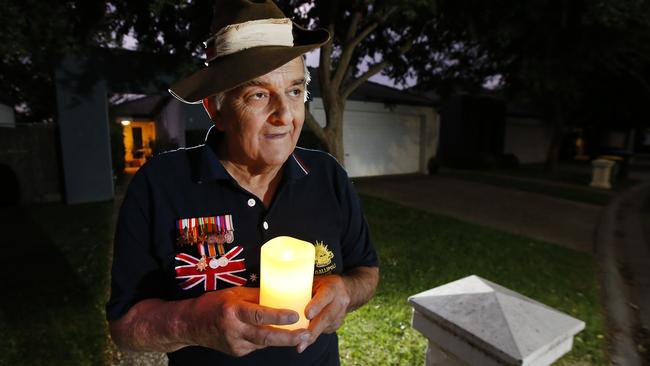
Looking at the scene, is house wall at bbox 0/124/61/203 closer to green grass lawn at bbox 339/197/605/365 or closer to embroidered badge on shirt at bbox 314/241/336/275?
green grass lawn at bbox 339/197/605/365

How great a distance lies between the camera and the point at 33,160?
9188mm

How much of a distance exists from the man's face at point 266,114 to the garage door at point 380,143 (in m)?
13.0

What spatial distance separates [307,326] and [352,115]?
14.0 meters

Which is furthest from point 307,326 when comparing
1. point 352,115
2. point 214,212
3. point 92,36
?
point 352,115

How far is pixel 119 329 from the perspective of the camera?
3.92ft

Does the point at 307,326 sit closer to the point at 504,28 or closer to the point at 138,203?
the point at 138,203

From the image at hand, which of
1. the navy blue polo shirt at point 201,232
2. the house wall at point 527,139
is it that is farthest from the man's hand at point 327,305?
the house wall at point 527,139

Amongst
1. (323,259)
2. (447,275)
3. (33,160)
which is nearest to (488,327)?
(323,259)

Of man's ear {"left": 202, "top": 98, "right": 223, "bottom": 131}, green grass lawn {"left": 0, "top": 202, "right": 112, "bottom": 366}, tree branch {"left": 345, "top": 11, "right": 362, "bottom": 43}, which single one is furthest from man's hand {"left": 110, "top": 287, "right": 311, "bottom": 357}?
tree branch {"left": 345, "top": 11, "right": 362, "bottom": 43}

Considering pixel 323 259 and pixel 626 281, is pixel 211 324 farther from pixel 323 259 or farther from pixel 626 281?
pixel 626 281

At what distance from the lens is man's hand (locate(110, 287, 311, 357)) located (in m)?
0.94

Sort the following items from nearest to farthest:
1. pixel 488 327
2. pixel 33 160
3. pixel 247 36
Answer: pixel 247 36 < pixel 488 327 < pixel 33 160

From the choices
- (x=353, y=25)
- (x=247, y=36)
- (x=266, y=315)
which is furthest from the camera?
→ (x=353, y=25)

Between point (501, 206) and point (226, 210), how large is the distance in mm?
10358
